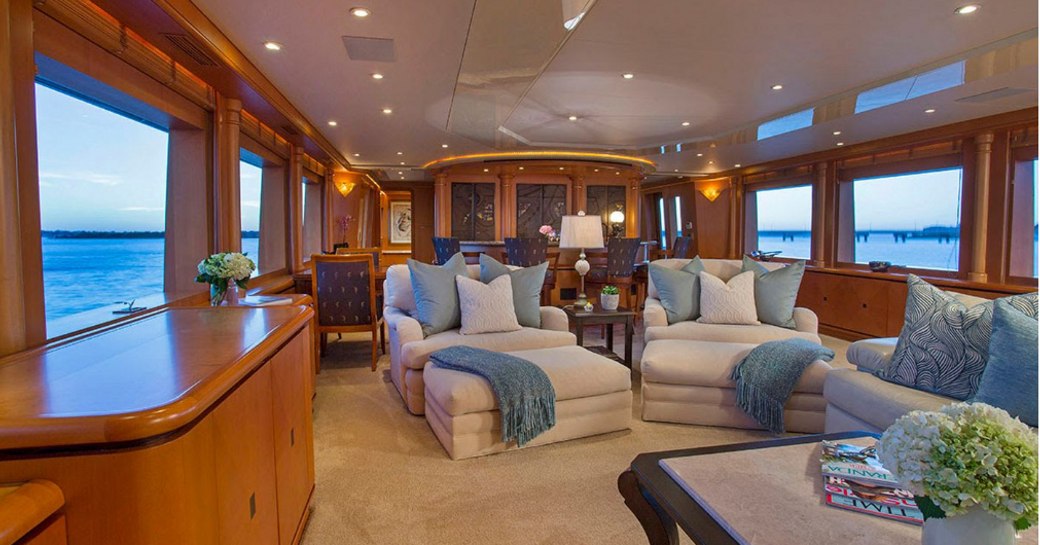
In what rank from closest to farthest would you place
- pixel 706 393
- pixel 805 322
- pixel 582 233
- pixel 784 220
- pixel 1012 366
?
pixel 1012 366 → pixel 706 393 → pixel 805 322 → pixel 582 233 → pixel 784 220

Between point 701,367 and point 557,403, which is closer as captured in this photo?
point 557,403

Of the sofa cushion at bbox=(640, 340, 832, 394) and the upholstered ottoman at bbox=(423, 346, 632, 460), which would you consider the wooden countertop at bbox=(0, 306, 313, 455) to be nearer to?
the upholstered ottoman at bbox=(423, 346, 632, 460)

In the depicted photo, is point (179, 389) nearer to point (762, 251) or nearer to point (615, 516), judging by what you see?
point (615, 516)

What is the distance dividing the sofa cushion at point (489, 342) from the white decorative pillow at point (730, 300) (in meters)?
1.16

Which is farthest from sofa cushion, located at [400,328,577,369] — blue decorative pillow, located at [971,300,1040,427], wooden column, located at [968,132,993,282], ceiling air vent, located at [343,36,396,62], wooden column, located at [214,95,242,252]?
wooden column, located at [968,132,993,282]

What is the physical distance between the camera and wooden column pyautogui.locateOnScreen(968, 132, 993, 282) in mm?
5027

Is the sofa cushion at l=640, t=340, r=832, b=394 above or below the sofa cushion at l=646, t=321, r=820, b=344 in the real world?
below

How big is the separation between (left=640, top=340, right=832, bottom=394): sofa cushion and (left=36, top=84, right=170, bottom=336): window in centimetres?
288

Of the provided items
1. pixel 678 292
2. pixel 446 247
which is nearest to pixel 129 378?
pixel 678 292

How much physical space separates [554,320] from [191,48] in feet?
9.42

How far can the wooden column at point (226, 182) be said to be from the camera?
360 centimetres

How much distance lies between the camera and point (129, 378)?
1.19m

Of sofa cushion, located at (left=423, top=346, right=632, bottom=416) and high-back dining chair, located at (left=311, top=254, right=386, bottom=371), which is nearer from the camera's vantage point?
sofa cushion, located at (left=423, top=346, right=632, bottom=416)

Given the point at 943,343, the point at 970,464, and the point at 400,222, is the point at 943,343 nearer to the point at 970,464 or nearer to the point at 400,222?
the point at 970,464
